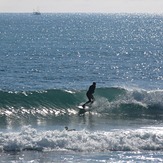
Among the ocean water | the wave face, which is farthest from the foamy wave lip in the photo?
the wave face

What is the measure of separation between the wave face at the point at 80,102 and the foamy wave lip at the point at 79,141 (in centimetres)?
651

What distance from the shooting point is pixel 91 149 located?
80.6ft

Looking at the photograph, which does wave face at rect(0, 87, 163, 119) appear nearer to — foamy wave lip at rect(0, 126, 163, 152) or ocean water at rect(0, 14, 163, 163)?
ocean water at rect(0, 14, 163, 163)

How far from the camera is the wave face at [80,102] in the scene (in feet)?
108

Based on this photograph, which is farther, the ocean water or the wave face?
the wave face

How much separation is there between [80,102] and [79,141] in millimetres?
9953

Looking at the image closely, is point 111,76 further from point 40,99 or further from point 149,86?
point 40,99

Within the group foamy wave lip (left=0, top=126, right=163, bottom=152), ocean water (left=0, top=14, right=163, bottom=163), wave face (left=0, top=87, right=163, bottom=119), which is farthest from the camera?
wave face (left=0, top=87, right=163, bottom=119)

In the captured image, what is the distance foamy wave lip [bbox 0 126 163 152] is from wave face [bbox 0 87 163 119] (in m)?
6.51

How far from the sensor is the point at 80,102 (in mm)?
35031

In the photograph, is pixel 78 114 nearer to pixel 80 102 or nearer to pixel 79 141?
pixel 80 102

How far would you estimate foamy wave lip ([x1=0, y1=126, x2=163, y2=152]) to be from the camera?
80.2 feet

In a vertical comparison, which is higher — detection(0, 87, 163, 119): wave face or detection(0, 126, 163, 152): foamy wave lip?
detection(0, 87, 163, 119): wave face

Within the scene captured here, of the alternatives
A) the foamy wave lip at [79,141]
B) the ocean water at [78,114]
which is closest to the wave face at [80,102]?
the ocean water at [78,114]
